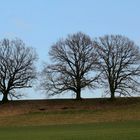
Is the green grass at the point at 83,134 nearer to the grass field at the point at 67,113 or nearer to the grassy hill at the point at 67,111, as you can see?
the grass field at the point at 67,113

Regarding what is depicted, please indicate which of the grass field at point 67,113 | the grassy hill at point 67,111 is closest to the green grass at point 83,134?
the grass field at point 67,113

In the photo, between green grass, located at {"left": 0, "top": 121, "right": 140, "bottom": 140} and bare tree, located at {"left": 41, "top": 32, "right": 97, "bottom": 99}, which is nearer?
green grass, located at {"left": 0, "top": 121, "right": 140, "bottom": 140}

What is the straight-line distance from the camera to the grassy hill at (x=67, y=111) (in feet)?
204

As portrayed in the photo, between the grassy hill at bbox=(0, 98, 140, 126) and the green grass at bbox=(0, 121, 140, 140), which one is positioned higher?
the grassy hill at bbox=(0, 98, 140, 126)

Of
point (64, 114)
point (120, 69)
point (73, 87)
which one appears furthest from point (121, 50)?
point (64, 114)

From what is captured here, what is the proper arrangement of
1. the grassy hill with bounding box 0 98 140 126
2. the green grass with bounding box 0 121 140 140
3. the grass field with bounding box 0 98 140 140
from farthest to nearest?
the grassy hill with bounding box 0 98 140 126 → the grass field with bounding box 0 98 140 140 → the green grass with bounding box 0 121 140 140

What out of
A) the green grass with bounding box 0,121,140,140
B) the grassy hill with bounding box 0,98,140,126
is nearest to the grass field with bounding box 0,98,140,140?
the grassy hill with bounding box 0,98,140,126

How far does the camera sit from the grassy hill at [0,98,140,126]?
6222 centimetres

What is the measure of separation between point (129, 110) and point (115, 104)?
900 cm

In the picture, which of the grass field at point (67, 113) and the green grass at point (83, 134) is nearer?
the green grass at point (83, 134)

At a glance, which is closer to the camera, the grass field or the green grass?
the green grass

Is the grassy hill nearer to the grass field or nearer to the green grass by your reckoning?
the grass field

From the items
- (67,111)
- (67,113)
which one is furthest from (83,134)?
(67,111)

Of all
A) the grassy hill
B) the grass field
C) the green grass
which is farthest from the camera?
the grassy hill
